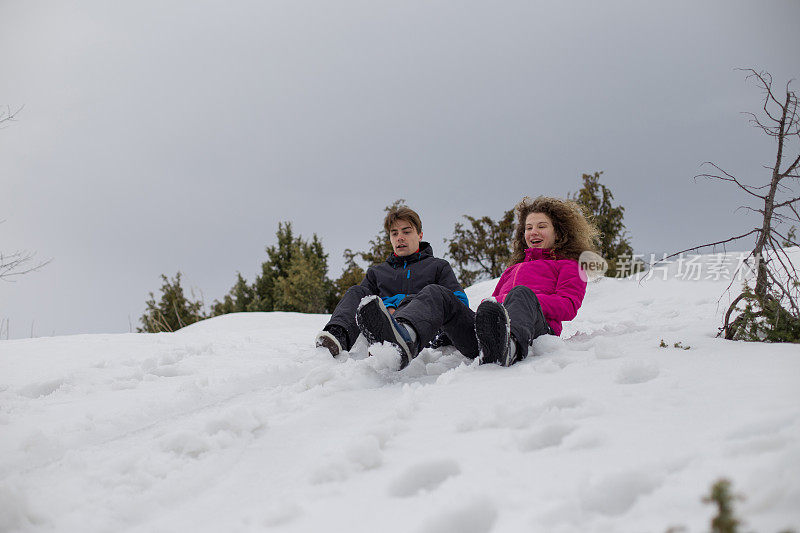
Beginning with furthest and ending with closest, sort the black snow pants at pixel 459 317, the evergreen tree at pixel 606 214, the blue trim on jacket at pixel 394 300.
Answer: the evergreen tree at pixel 606 214, the blue trim on jacket at pixel 394 300, the black snow pants at pixel 459 317

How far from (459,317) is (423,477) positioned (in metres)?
1.80

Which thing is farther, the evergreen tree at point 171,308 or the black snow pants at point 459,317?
the evergreen tree at point 171,308

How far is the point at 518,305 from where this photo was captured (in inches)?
129

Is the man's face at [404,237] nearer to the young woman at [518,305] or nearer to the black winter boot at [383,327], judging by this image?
the young woman at [518,305]

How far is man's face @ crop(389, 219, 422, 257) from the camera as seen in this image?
4.56 m

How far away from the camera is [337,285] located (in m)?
17.8

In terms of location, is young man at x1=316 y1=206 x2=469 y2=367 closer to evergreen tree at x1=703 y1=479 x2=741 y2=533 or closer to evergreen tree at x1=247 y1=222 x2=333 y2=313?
evergreen tree at x1=703 y1=479 x2=741 y2=533

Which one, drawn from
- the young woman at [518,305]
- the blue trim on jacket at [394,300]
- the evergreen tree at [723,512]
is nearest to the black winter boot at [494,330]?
the young woman at [518,305]

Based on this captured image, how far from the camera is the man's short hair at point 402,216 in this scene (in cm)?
461

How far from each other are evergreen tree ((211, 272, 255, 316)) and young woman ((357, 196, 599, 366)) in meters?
15.8

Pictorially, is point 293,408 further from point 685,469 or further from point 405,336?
point 685,469

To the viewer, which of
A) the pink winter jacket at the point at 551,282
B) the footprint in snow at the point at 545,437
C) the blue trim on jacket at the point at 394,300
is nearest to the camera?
the footprint in snow at the point at 545,437

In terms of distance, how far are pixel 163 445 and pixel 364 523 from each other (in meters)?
1.17

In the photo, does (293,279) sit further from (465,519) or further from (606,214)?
(465,519)
